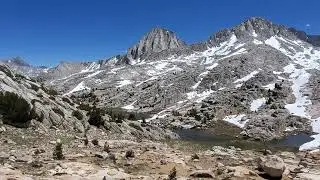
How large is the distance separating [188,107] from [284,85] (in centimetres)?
4294

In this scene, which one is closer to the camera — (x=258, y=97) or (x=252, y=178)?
(x=252, y=178)

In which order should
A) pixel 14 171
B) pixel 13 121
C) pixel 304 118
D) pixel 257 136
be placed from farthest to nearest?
pixel 304 118, pixel 257 136, pixel 13 121, pixel 14 171

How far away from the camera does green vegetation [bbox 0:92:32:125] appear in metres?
37.0

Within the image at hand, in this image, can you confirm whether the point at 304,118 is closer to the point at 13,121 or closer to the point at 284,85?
the point at 284,85

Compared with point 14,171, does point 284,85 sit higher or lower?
higher

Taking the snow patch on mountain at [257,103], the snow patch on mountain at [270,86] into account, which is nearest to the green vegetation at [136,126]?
the snow patch on mountain at [257,103]

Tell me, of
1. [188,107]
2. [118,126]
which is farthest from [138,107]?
[118,126]

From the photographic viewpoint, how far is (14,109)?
3859 cm

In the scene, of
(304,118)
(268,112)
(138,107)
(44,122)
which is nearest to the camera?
(44,122)

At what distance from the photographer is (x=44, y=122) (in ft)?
134

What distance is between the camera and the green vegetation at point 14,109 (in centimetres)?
3703

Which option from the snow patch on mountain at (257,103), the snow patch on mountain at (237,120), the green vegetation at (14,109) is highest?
the snow patch on mountain at (257,103)

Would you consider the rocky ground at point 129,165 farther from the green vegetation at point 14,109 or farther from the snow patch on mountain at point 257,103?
the snow patch on mountain at point 257,103

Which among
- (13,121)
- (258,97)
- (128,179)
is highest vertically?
(258,97)
